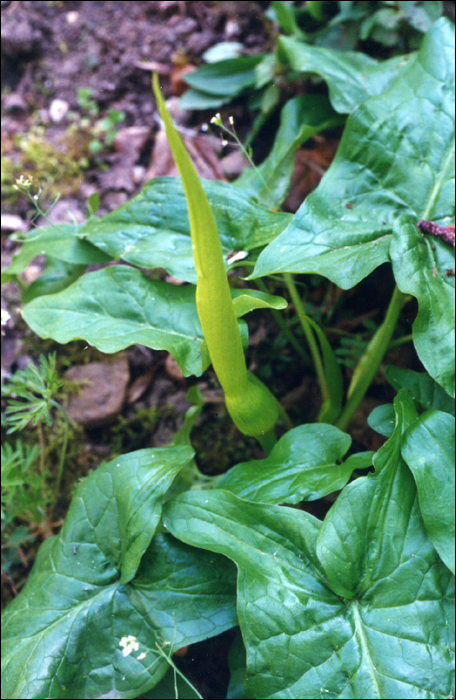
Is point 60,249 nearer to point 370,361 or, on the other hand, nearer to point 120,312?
point 120,312

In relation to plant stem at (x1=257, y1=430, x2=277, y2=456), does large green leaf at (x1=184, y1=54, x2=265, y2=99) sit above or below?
above

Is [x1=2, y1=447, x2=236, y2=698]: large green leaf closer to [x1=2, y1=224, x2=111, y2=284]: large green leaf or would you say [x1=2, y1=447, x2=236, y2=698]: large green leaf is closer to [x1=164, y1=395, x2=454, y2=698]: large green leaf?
[x1=164, y1=395, x2=454, y2=698]: large green leaf

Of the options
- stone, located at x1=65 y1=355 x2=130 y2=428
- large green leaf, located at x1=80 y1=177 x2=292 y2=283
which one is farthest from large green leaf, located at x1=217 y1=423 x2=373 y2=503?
stone, located at x1=65 y1=355 x2=130 y2=428

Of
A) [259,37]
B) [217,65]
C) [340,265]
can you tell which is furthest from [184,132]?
[340,265]

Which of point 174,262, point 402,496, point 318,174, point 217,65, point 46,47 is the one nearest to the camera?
point 402,496

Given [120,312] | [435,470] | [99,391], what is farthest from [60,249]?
[435,470]

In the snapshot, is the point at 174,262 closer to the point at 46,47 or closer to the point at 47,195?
the point at 47,195
